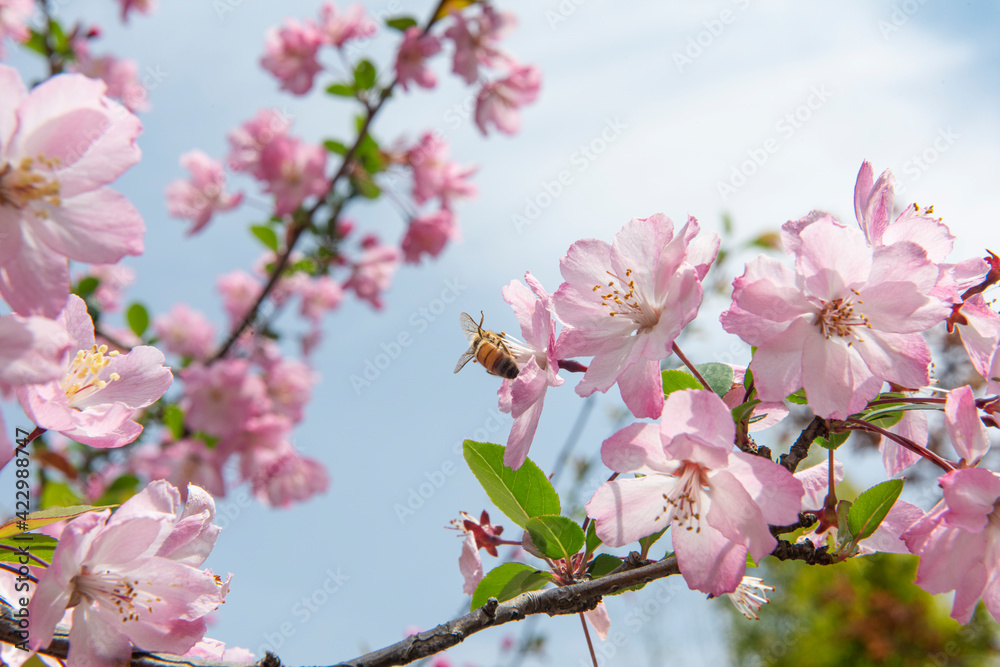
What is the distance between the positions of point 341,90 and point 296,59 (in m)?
0.60

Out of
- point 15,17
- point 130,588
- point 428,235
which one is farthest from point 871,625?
point 15,17

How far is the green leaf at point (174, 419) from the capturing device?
3.82 m

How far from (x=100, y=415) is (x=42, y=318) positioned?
31 centimetres

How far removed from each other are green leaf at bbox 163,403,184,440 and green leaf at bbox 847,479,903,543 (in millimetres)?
3710

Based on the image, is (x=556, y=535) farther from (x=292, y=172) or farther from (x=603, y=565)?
(x=292, y=172)

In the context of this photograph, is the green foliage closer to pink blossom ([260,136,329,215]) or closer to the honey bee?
pink blossom ([260,136,329,215])

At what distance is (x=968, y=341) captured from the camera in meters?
1.04

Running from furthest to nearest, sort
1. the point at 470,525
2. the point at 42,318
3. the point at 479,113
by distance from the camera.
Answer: the point at 479,113 < the point at 470,525 < the point at 42,318

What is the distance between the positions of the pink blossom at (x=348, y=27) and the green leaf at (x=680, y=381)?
3591 millimetres

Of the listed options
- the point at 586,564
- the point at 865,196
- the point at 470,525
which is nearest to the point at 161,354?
the point at 470,525

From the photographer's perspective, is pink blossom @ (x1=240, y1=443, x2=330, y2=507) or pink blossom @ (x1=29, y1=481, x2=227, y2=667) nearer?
pink blossom @ (x1=29, y1=481, x2=227, y2=667)

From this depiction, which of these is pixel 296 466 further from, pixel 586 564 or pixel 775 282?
pixel 775 282

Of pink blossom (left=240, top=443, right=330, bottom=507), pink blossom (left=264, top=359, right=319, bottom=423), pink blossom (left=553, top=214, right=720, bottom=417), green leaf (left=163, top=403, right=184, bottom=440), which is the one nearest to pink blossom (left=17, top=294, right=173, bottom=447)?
pink blossom (left=553, top=214, right=720, bottom=417)

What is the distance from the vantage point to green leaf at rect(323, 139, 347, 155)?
150 inches
